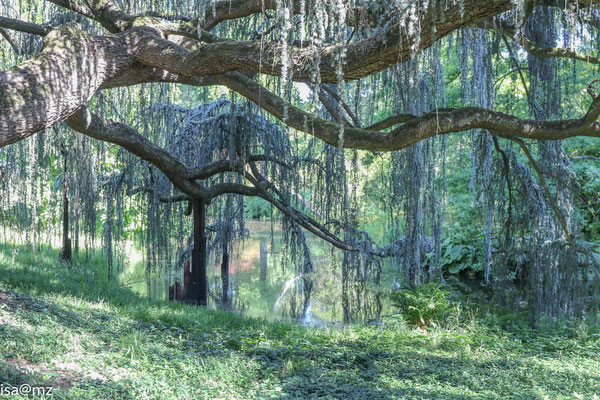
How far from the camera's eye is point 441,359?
4430 mm

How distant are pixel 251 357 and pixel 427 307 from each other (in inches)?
108

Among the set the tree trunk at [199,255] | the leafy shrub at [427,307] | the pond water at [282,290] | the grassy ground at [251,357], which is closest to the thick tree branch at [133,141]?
the tree trunk at [199,255]

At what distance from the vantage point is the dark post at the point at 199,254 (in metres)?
7.00

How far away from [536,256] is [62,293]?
4805 millimetres

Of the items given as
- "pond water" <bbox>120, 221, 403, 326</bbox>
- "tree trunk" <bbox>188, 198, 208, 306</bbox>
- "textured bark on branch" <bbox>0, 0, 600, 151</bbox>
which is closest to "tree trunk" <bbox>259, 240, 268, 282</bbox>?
"pond water" <bbox>120, 221, 403, 326</bbox>

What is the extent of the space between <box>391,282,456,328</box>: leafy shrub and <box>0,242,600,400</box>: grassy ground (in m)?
0.30

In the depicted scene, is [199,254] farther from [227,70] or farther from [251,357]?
[227,70]

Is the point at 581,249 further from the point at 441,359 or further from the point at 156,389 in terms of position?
the point at 156,389

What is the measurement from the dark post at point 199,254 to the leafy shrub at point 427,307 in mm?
2750

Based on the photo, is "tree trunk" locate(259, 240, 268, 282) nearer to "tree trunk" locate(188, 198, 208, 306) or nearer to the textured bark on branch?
"tree trunk" locate(188, 198, 208, 306)

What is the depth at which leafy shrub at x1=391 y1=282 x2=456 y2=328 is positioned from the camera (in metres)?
6.01

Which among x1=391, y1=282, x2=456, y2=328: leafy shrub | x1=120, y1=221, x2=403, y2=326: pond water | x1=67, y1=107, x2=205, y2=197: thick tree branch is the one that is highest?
x1=67, y1=107, x2=205, y2=197: thick tree branch

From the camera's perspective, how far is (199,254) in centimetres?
714

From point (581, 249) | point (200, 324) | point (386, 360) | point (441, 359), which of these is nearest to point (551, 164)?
point (581, 249)
